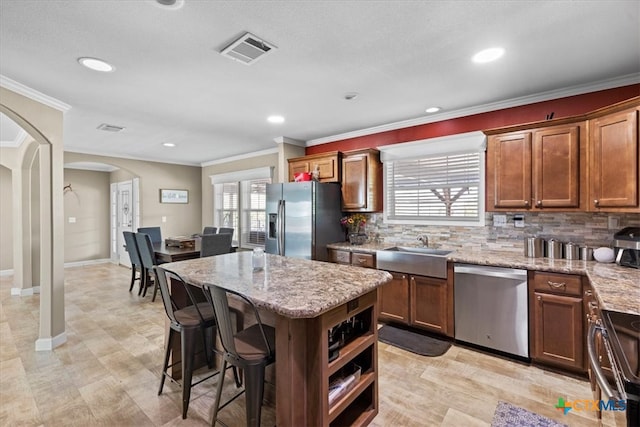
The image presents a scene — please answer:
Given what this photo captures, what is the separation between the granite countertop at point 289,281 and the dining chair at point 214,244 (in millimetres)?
1577

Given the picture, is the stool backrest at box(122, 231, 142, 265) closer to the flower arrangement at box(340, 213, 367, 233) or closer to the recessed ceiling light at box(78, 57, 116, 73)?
the recessed ceiling light at box(78, 57, 116, 73)

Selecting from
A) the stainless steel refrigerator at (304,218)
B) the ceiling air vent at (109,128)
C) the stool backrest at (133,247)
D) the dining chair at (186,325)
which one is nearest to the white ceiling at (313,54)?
the ceiling air vent at (109,128)

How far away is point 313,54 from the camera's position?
217 cm

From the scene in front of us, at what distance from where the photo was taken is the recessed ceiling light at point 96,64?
87.5 inches

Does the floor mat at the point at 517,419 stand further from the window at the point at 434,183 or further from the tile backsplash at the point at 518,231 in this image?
the window at the point at 434,183

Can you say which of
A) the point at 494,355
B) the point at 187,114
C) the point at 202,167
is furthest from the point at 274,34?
the point at 202,167

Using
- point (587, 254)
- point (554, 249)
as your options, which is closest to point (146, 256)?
point (554, 249)

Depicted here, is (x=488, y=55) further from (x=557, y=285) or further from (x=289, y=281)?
(x=289, y=281)

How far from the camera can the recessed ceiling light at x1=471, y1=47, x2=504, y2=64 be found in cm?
212

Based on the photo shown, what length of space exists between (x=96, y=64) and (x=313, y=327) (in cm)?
252

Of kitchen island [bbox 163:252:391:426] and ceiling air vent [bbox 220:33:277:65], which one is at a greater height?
ceiling air vent [bbox 220:33:277:65]

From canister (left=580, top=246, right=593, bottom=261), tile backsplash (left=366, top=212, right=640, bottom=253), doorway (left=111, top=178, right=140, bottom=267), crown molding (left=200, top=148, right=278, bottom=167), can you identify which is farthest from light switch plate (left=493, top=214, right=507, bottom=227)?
doorway (left=111, top=178, right=140, bottom=267)

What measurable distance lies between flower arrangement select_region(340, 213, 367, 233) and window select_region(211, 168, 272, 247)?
2.05 meters

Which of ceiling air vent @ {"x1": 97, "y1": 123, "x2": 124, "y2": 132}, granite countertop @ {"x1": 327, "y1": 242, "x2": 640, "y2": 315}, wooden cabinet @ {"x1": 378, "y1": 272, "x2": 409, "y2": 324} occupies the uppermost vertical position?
ceiling air vent @ {"x1": 97, "y1": 123, "x2": 124, "y2": 132}
